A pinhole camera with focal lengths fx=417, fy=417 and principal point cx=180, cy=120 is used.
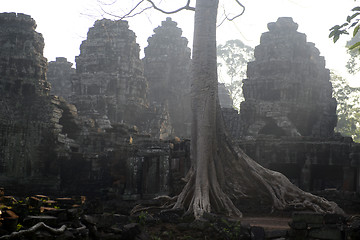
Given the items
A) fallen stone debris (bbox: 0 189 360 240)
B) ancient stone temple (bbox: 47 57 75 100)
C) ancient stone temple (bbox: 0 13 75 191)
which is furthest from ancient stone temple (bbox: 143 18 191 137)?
fallen stone debris (bbox: 0 189 360 240)

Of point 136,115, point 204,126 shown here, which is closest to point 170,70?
point 136,115

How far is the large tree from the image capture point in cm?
916

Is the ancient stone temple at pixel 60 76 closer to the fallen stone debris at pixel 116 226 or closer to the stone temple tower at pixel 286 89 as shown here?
the stone temple tower at pixel 286 89

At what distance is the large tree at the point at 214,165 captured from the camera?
9164 mm

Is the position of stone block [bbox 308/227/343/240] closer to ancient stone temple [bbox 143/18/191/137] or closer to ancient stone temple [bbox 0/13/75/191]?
ancient stone temple [bbox 0/13/75/191]

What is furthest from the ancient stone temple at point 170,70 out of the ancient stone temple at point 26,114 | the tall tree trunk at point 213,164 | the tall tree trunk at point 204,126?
the tall tree trunk at point 213,164

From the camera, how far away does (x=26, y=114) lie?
59.4 feet

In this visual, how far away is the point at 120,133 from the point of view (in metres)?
16.9

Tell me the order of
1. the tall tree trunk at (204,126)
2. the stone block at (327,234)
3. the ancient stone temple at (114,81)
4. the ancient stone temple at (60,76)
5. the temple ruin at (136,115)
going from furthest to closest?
the ancient stone temple at (60,76) → the ancient stone temple at (114,81) → the temple ruin at (136,115) → the tall tree trunk at (204,126) → the stone block at (327,234)

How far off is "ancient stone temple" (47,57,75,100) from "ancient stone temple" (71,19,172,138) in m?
6.46

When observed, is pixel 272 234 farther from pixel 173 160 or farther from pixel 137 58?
pixel 137 58

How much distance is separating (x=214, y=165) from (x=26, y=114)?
443 inches

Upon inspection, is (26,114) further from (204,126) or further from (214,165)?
(214,165)

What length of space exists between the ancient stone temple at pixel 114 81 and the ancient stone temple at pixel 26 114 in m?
6.06
